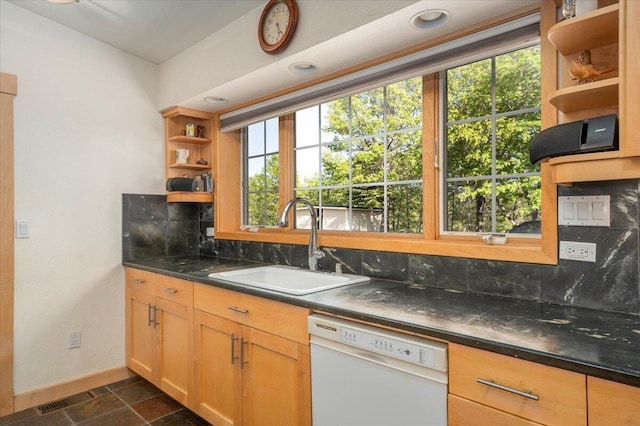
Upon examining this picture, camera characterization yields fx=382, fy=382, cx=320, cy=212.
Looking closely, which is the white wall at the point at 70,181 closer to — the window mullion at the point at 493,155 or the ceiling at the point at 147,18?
the ceiling at the point at 147,18

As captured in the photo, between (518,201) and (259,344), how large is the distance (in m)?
1.34

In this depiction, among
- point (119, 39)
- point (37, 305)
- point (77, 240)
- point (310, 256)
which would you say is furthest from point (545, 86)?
point (37, 305)

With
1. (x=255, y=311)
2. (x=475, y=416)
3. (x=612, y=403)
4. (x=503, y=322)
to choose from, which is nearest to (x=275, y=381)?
(x=255, y=311)

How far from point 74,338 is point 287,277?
1599 millimetres

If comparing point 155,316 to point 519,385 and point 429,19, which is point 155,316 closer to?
point 519,385

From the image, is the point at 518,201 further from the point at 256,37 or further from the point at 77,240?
the point at 77,240

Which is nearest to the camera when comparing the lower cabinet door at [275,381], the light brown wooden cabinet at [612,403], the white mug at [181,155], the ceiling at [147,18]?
the light brown wooden cabinet at [612,403]

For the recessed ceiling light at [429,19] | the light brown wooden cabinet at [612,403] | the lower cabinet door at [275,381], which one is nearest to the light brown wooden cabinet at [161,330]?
the lower cabinet door at [275,381]

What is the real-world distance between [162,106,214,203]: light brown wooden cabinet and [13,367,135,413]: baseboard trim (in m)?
1.36

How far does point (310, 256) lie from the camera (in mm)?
2258

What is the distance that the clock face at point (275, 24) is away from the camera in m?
1.96

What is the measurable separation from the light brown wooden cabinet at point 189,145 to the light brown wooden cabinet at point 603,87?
7.86 ft

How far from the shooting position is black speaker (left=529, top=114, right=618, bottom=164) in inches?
45.7

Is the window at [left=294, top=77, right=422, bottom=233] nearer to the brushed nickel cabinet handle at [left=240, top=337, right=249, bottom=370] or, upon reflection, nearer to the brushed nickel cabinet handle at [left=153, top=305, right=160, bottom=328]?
the brushed nickel cabinet handle at [left=240, top=337, right=249, bottom=370]
